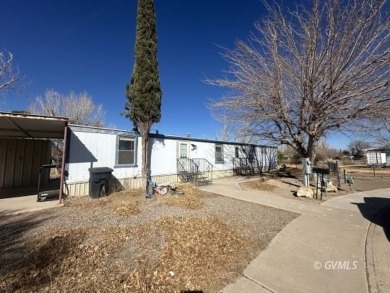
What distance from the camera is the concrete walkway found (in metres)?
2.89

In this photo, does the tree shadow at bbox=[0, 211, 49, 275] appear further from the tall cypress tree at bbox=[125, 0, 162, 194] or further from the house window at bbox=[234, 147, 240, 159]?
the house window at bbox=[234, 147, 240, 159]

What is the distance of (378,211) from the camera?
6668 mm

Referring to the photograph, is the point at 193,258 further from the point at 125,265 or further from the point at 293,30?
the point at 293,30

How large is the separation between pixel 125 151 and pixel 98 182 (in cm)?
221

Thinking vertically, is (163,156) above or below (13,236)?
above

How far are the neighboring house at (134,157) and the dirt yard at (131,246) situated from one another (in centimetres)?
230

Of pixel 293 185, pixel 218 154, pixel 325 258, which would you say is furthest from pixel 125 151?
pixel 293 185

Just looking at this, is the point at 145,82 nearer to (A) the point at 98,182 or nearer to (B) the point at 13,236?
(A) the point at 98,182

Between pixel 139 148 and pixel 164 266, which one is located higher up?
pixel 139 148

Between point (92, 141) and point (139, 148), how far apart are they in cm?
220

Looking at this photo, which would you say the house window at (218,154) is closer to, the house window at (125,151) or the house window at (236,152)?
the house window at (236,152)

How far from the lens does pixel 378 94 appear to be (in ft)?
29.1

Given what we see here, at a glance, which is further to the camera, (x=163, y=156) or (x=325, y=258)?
(x=163, y=156)

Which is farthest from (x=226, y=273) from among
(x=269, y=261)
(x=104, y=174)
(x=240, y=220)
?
(x=104, y=174)
